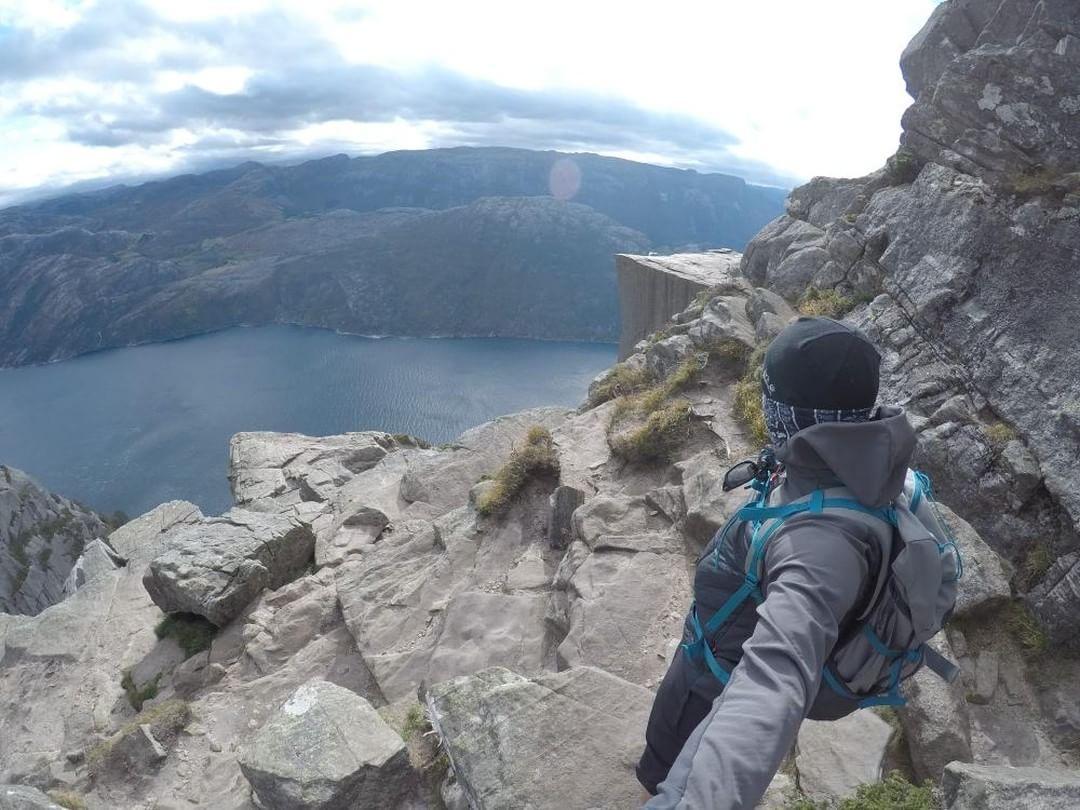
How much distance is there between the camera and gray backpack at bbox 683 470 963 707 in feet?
9.98

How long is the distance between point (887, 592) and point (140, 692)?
1463 centimetres

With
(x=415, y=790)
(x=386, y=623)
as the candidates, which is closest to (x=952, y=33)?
(x=386, y=623)

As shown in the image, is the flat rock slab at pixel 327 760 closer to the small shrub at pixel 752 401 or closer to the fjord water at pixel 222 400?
the small shrub at pixel 752 401

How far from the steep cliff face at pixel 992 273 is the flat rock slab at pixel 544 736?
20.7 feet

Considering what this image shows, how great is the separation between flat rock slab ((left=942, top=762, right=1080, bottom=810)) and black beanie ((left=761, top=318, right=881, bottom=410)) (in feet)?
9.66

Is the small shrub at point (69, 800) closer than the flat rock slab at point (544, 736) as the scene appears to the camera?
No

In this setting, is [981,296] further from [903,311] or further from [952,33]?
[952,33]

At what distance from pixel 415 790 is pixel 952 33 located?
71.5ft

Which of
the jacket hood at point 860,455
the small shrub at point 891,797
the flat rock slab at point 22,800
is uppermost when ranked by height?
the jacket hood at point 860,455

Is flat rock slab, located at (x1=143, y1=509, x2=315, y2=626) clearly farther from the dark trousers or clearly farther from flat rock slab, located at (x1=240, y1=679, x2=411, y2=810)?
the dark trousers

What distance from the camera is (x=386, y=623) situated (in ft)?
38.9

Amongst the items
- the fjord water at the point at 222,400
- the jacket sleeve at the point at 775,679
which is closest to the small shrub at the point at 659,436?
the jacket sleeve at the point at 775,679

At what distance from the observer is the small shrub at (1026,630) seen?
8.27m

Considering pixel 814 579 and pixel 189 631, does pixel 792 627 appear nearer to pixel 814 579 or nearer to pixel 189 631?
pixel 814 579
